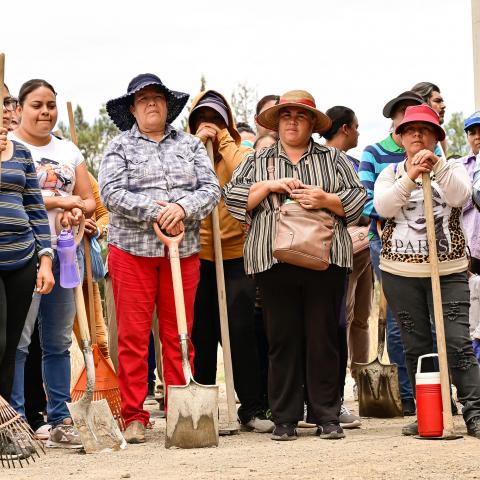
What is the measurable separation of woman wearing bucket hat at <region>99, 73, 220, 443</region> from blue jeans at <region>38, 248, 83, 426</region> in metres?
0.38

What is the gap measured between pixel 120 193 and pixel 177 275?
0.64 meters

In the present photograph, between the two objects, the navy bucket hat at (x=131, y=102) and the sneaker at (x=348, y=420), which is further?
the sneaker at (x=348, y=420)

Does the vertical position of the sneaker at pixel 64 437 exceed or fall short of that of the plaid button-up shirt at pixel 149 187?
it falls short

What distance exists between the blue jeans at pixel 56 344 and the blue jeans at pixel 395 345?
2494 millimetres

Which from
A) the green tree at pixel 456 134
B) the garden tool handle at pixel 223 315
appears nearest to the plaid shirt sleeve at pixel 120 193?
the garden tool handle at pixel 223 315

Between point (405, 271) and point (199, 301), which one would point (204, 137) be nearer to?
point (199, 301)

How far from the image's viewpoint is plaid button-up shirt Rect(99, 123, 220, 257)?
752 centimetres

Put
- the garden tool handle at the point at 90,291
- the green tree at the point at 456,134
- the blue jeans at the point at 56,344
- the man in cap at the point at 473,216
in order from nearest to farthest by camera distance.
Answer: the blue jeans at the point at 56,344, the garden tool handle at the point at 90,291, the man in cap at the point at 473,216, the green tree at the point at 456,134

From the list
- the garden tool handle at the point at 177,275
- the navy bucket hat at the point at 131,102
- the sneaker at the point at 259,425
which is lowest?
the sneaker at the point at 259,425

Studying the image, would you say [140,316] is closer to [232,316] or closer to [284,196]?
[232,316]

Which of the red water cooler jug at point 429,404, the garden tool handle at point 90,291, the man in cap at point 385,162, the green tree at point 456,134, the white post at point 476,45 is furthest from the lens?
the green tree at point 456,134

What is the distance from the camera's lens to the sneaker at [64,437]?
7495mm

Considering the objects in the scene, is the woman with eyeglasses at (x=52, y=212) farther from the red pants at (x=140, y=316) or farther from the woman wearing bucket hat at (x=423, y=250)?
the woman wearing bucket hat at (x=423, y=250)

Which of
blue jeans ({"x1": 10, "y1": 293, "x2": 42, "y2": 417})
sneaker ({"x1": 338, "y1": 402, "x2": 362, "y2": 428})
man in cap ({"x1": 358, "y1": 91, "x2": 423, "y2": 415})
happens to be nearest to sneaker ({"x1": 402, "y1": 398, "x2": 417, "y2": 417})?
man in cap ({"x1": 358, "y1": 91, "x2": 423, "y2": 415})
